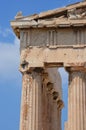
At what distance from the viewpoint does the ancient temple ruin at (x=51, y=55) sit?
96.7 feet

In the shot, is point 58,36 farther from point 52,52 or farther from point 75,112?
point 75,112

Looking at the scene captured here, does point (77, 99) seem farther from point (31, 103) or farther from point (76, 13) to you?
point (76, 13)

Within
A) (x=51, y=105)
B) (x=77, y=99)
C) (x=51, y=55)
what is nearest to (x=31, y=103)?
(x=77, y=99)

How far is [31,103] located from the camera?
2964 cm

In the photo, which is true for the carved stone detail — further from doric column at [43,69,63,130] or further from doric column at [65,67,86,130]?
doric column at [43,69,63,130]

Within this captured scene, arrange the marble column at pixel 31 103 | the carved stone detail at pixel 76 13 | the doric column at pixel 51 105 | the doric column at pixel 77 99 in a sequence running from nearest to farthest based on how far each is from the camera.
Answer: the doric column at pixel 77 99
the marble column at pixel 31 103
the carved stone detail at pixel 76 13
the doric column at pixel 51 105

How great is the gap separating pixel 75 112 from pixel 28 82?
2683mm

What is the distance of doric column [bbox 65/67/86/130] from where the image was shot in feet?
95.7

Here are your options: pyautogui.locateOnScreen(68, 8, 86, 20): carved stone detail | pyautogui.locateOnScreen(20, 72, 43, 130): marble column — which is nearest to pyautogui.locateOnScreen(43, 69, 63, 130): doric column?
pyautogui.locateOnScreen(20, 72, 43, 130): marble column

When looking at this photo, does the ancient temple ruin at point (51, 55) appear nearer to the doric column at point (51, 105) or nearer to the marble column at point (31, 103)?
the marble column at point (31, 103)

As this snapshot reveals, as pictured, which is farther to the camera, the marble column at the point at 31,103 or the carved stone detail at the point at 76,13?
the carved stone detail at the point at 76,13

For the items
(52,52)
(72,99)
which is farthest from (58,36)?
(72,99)

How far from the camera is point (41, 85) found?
30.4 metres

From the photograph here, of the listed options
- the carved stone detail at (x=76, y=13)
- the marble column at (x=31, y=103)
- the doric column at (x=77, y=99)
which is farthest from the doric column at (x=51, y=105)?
the carved stone detail at (x=76, y=13)
